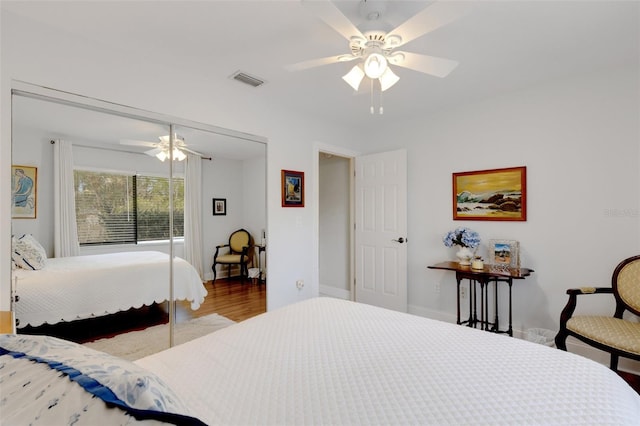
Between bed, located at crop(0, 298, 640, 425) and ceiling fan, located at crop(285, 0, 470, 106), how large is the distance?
4.80ft

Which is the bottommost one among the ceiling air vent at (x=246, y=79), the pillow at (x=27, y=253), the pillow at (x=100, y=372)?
the pillow at (x=100, y=372)

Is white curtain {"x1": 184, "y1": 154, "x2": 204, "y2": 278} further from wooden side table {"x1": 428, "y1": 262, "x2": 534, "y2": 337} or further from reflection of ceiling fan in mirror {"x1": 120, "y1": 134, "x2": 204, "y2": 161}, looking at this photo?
wooden side table {"x1": 428, "y1": 262, "x2": 534, "y2": 337}

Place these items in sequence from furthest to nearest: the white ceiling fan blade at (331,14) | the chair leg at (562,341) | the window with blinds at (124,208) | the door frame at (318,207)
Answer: the door frame at (318,207), the chair leg at (562,341), the window with blinds at (124,208), the white ceiling fan blade at (331,14)

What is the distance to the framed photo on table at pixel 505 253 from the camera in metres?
2.95

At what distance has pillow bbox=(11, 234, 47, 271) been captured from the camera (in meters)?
1.80

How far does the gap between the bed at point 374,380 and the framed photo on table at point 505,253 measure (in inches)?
75.5

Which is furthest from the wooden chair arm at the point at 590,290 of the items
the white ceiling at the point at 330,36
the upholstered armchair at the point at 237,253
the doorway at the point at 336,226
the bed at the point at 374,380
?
the upholstered armchair at the point at 237,253

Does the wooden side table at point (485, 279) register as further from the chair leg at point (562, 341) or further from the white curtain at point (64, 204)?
the white curtain at point (64, 204)

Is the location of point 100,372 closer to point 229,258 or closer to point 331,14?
point 331,14

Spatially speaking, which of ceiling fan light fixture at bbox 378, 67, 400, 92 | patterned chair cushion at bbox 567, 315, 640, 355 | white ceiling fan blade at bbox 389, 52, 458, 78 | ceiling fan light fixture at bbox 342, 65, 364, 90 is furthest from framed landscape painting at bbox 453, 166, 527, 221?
ceiling fan light fixture at bbox 342, 65, 364, 90

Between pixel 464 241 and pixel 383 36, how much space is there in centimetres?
218

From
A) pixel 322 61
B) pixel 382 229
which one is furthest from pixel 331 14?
pixel 382 229

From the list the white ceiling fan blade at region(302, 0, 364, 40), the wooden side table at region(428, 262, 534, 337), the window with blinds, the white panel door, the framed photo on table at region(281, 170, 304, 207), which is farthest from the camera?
the white panel door

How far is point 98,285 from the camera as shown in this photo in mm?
2178
